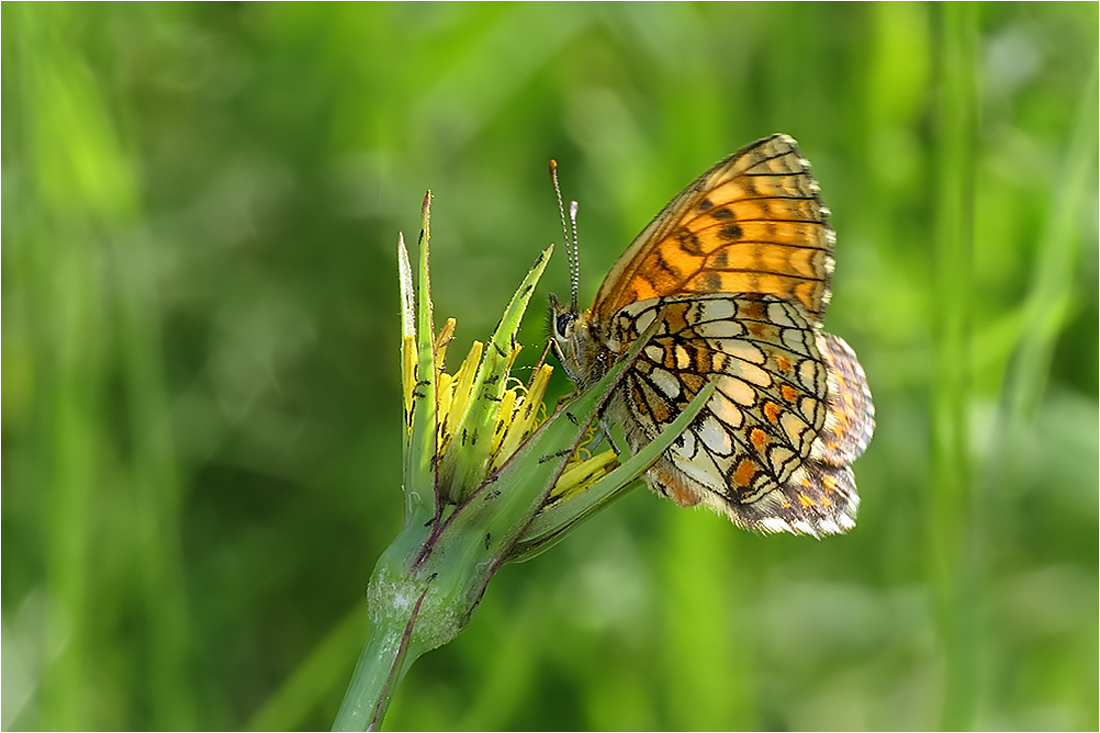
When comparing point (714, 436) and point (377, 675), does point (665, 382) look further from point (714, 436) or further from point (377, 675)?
point (377, 675)

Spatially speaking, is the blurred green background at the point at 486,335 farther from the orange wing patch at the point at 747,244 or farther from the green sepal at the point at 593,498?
the green sepal at the point at 593,498

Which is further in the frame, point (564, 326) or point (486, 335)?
point (486, 335)

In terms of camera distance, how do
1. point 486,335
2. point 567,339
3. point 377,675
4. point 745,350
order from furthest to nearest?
point 486,335, point 745,350, point 567,339, point 377,675

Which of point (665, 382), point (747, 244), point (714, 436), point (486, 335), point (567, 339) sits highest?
point (747, 244)

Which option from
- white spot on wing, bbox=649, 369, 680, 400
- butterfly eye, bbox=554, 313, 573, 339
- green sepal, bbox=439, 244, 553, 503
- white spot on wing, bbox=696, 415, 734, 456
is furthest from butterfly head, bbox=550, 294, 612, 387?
green sepal, bbox=439, 244, 553, 503

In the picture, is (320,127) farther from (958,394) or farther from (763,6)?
(958,394)

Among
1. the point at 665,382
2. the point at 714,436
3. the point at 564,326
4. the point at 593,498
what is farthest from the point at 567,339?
the point at 593,498

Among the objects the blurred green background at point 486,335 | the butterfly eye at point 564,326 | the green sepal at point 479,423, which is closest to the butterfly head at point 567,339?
the butterfly eye at point 564,326
